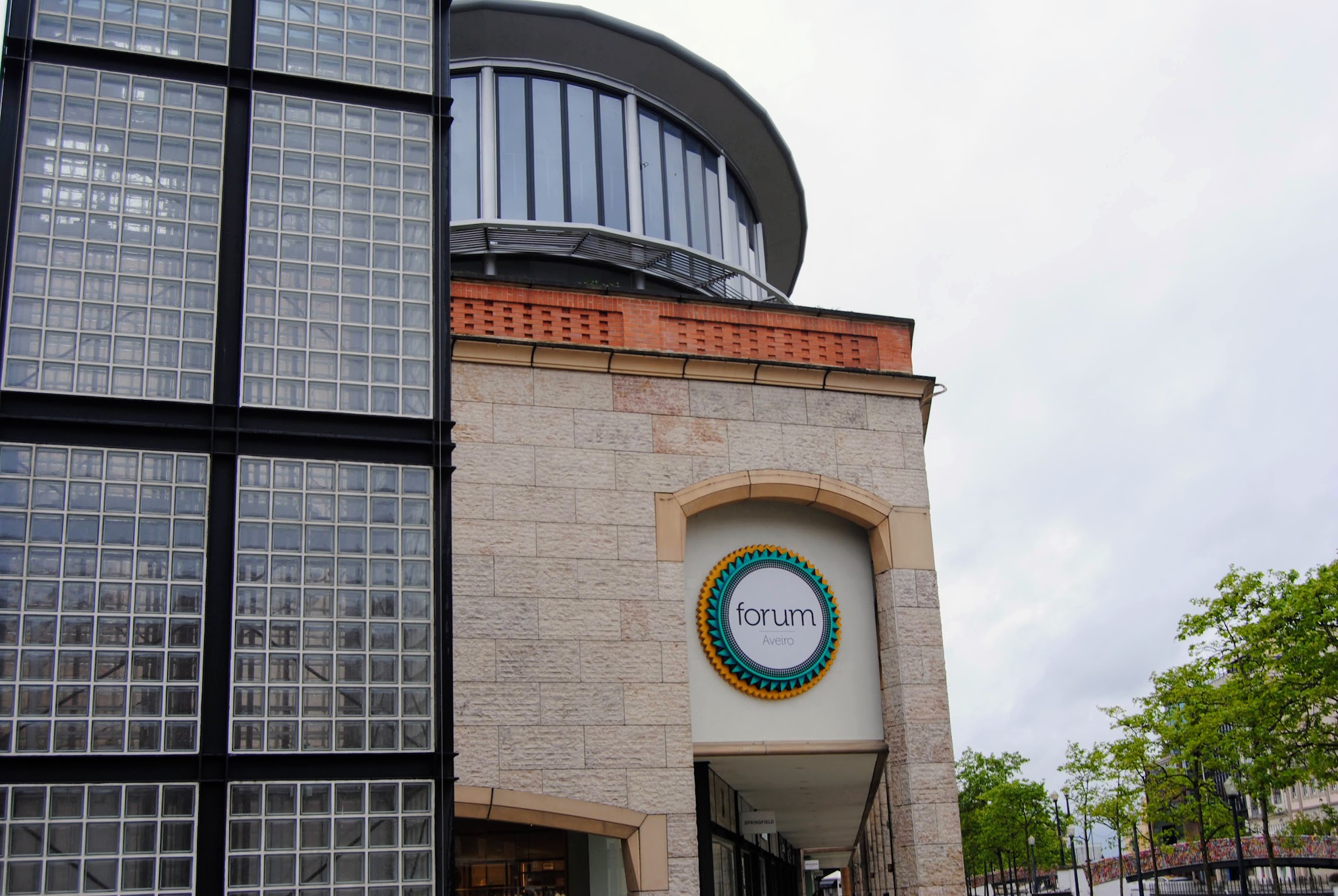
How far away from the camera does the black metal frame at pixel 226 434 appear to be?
35.6ft

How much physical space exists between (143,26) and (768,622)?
11.2m

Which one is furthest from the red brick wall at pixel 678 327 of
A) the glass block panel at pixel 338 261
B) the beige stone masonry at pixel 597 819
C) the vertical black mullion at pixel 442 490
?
the beige stone masonry at pixel 597 819

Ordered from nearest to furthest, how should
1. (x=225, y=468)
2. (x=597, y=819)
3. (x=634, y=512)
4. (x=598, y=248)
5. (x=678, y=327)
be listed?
(x=225, y=468) → (x=597, y=819) → (x=634, y=512) → (x=678, y=327) → (x=598, y=248)

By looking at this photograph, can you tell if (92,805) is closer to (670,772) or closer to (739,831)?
(670,772)

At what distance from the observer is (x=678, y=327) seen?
1903cm

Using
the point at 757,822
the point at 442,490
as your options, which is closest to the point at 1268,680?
the point at 757,822

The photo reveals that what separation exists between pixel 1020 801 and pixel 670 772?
6246cm

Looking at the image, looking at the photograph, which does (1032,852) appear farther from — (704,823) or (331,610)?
(331,610)

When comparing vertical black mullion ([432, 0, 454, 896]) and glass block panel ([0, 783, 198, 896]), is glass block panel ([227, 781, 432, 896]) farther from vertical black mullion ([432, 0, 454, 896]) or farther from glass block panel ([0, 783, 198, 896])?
glass block panel ([0, 783, 198, 896])

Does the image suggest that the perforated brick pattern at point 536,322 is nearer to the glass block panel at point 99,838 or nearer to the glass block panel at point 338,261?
the glass block panel at point 338,261

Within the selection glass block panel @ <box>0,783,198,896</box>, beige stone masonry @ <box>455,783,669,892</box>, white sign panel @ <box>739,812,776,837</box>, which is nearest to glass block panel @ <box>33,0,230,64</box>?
glass block panel @ <box>0,783,198,896</box>

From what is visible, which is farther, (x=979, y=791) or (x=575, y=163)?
(x=979, y=791)

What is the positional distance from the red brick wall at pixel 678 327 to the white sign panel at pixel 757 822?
9043mm

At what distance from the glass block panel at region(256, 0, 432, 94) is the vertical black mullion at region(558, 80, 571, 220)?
26.2 ft
